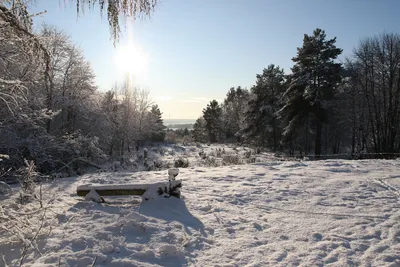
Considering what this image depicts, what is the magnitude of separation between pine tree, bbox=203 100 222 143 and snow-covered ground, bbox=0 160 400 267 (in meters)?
45.3

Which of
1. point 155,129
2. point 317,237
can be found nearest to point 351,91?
point 317,237

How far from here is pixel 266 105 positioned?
3253 cm

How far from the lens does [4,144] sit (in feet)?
32.0

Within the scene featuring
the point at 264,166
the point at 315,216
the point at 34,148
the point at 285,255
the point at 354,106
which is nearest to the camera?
the point at 285,255

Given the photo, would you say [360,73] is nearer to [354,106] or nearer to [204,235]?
[354,106]

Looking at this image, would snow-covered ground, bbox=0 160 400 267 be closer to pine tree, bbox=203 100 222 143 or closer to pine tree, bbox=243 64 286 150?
pine tree, bbox=243 64 286 150

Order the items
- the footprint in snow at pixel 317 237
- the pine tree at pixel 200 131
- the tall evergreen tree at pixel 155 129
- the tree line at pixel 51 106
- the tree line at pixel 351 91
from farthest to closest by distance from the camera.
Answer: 1. the pine tree at pixel 200 131
2. the tall evergreen tree at pixel 155 129
3. the tree line at pixel 351 91
4. the footprint in snow at pixel 317 237
5. the tree line at pixel 51 106

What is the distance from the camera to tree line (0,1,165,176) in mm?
2666

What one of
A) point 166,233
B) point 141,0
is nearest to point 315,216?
point 166,233

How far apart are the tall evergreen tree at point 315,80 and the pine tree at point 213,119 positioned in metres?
28.9

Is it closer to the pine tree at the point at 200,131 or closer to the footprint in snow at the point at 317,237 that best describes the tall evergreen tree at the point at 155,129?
the pine tree at the point at 200,131

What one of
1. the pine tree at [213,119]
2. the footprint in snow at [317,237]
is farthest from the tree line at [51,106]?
the pine tree at [213,119]

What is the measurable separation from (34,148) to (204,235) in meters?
9.60

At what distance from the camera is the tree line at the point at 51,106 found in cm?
267
